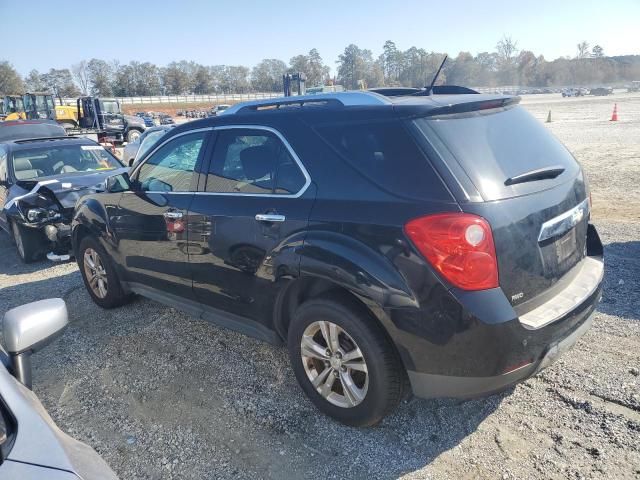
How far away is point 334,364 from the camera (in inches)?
111

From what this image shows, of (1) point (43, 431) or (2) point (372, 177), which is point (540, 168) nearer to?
(2) point (372, 177)

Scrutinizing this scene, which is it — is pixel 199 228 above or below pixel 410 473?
above

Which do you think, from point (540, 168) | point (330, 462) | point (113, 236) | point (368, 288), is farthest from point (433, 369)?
point (113, 236)

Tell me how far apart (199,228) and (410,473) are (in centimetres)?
213

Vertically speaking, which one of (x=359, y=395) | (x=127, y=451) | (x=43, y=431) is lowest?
(x=127, y=451)

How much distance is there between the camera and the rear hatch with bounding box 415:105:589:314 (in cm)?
234

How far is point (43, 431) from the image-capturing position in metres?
1.56

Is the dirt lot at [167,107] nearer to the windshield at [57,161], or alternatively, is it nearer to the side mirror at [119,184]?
the windshield at [57,161]

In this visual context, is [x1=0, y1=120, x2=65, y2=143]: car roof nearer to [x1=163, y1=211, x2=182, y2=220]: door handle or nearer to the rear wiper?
[x1=163, y1=211, x2=182, y2=220]: door handle

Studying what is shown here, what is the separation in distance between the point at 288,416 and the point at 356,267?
1.17 m

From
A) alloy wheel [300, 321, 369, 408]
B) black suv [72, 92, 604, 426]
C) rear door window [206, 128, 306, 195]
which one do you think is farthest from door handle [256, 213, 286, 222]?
alloy wheel [300, 321, 369, 408]

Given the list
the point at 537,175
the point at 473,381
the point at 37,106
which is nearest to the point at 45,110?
the point at 37,106

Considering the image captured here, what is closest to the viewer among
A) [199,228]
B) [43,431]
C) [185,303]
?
[43,431]

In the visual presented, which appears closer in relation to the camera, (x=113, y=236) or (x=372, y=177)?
(x=372, y=177)
